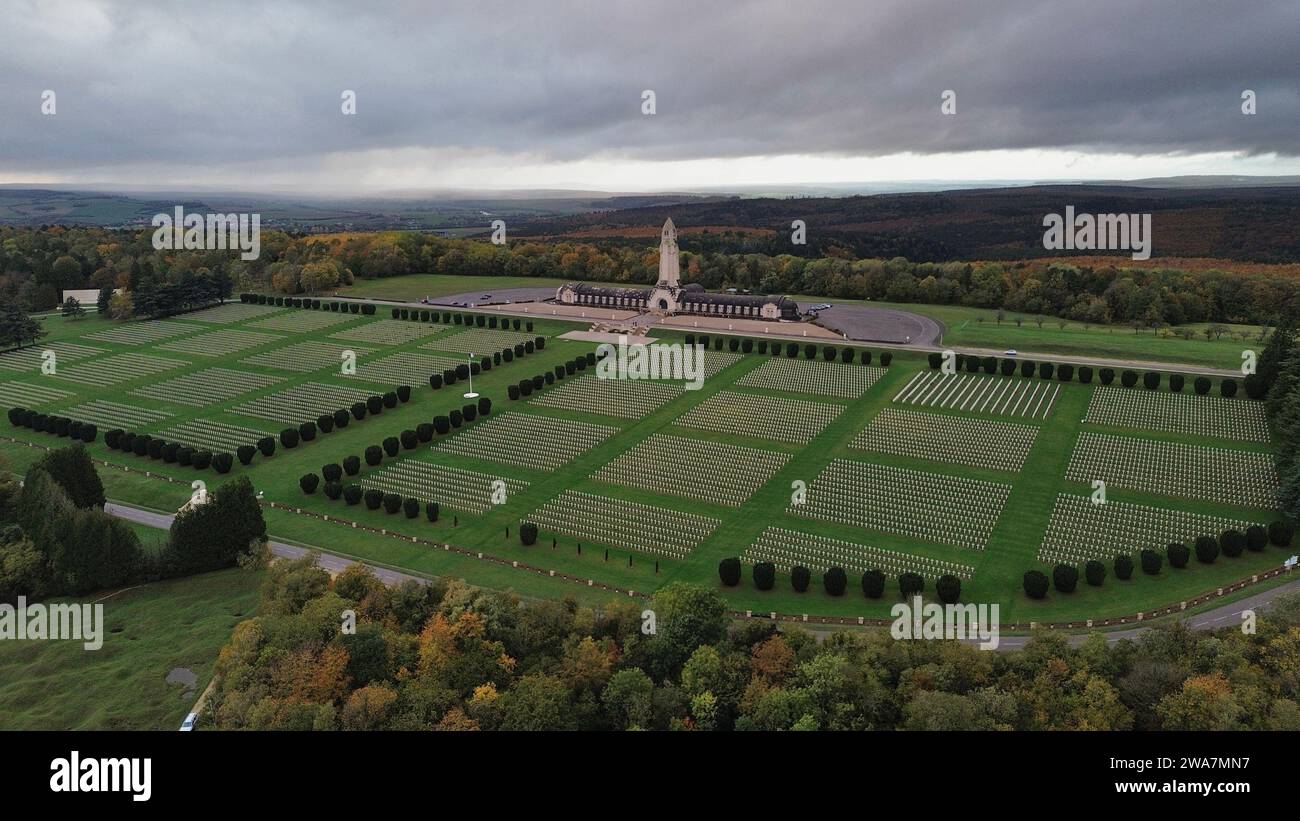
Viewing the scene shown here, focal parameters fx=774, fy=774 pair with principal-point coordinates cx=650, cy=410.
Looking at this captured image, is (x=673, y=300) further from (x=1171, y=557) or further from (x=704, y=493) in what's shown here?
(x=1171, y=557)

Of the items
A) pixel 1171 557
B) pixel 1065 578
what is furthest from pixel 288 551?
pixel 1171 557

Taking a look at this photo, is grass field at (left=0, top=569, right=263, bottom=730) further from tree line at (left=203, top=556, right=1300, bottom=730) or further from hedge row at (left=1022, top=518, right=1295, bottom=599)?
hedge row at (left=1022, top=518, right=1295, bottom=599)

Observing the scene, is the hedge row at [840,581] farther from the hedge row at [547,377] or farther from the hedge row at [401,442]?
the hedge row at [547,377]

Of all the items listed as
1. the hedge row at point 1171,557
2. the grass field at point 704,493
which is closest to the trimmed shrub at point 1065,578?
the hedge row at point 1171,557

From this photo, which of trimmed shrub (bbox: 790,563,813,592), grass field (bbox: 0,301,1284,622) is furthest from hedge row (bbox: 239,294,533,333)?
trimmed shrub (bbox: 790,563,813,592)

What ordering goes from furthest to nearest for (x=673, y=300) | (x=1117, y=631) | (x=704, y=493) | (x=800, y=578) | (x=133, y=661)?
(x=673, y=300) → (x=704, y=493) → (x=800, y=578) → (x=1117, y=631) → (x=133, y=661)
